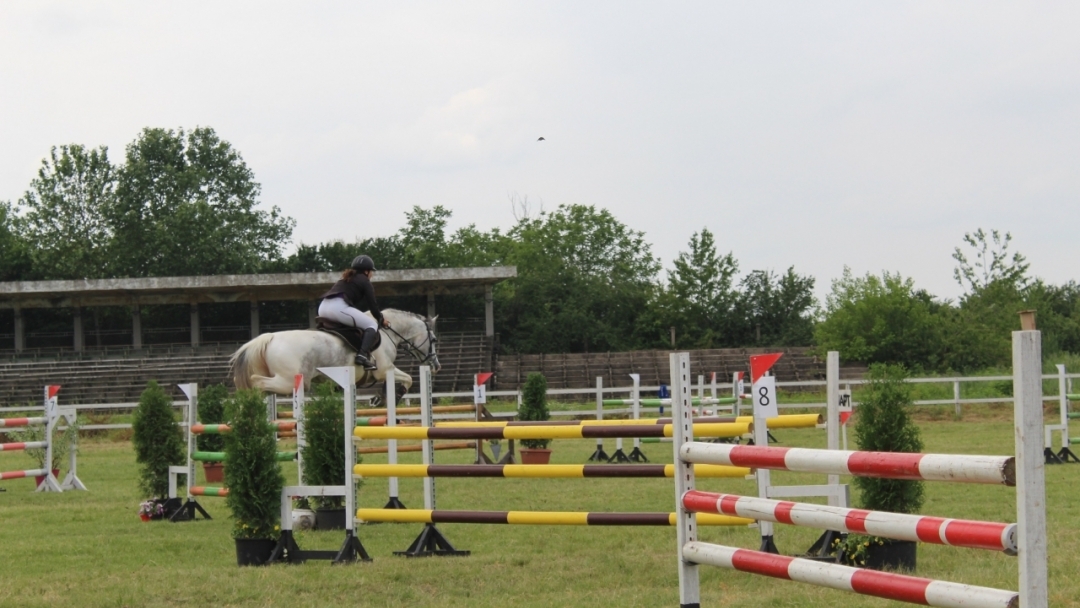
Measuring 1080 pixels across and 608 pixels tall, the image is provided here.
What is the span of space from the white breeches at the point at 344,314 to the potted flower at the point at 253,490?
17.5 feet

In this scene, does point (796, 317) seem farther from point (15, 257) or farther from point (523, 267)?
point (15, 257)

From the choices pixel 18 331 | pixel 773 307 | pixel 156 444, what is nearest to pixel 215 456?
pixel 156 444

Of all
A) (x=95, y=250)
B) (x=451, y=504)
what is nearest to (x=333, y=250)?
(x=95, y=250)

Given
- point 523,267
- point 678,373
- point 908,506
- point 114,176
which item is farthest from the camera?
point 523,267

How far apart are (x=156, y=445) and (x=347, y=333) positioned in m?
2.99

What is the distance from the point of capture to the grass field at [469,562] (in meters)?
5.71

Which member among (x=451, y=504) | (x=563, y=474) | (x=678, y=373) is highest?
(x=678, y=373)

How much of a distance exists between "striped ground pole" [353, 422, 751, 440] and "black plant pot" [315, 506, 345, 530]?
67.1 inches

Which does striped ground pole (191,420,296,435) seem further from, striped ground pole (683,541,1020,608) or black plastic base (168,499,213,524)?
striped ground pole (683,541,1020,608)

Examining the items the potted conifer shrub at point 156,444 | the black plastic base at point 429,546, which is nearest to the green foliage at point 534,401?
the potted conifer shrub at point 156,444

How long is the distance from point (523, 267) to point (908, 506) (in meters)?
59.6

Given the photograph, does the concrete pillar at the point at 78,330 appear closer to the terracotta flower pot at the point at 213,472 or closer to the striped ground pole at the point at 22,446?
the terracotta flower pot at the point at 213,472

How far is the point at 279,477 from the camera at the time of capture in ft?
23.0

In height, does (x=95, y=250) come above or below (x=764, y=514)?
above
